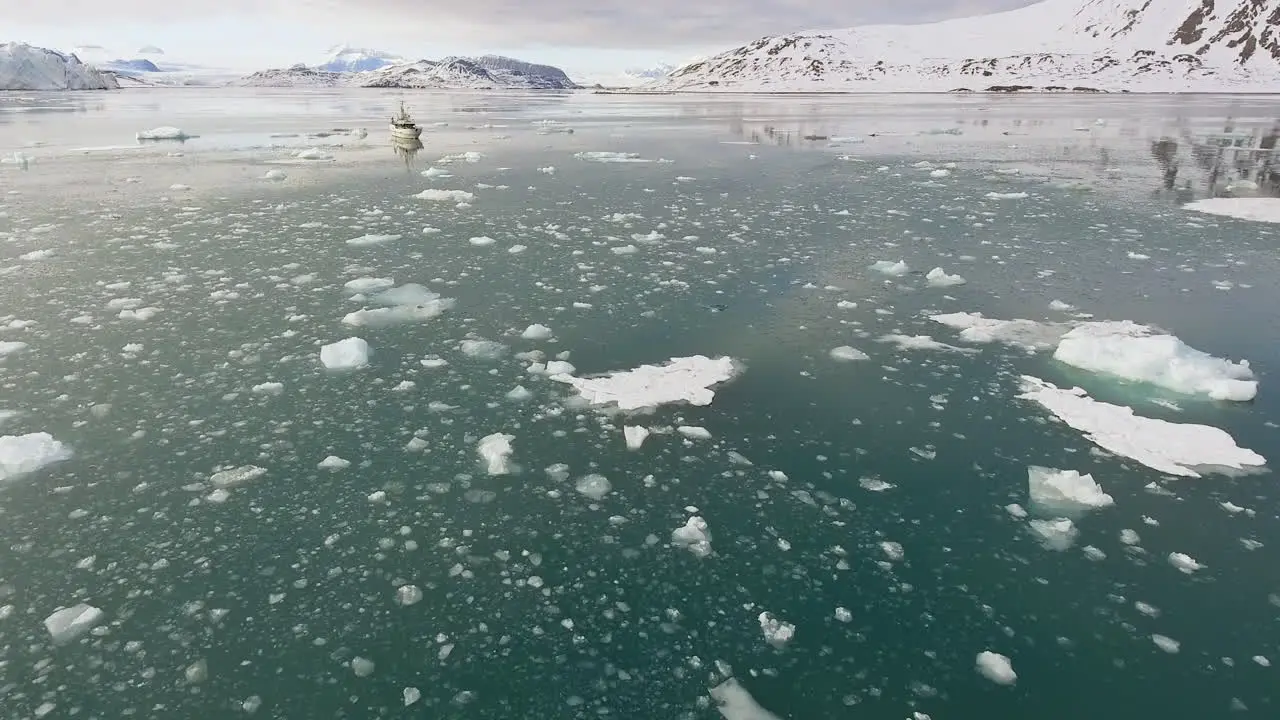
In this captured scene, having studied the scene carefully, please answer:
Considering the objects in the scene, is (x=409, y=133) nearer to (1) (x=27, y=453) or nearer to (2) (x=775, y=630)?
(1) (x=27, y=453)

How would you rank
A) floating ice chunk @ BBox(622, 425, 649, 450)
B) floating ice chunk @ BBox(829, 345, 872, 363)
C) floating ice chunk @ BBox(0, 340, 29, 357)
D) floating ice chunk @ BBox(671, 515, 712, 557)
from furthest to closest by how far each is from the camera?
floating ice chunk @ BBox(829, 345, 872, 363)
floating ice chunk @ BBox(0, 340, 29, 357)
floating ice chunk @ BBox(622, 425, 649, 450)
floating ice chunk @ BBox(671, 515, 712, 557)

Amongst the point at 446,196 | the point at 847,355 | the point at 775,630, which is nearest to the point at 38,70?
the point at 446,196

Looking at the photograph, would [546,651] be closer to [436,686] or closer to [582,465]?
[436,686]

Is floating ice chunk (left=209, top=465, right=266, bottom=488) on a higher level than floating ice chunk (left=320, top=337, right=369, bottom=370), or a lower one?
lower

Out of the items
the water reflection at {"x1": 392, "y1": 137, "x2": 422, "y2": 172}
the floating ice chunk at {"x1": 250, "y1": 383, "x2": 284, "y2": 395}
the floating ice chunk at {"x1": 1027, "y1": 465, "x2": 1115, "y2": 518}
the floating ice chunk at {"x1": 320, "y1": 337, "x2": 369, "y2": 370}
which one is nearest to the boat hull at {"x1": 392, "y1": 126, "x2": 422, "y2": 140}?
the water reflection at {"x1": 392, "y1": 137, "x2": 422, "y2": 172}

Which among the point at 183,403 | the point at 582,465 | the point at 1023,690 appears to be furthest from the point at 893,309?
the point at 183,403

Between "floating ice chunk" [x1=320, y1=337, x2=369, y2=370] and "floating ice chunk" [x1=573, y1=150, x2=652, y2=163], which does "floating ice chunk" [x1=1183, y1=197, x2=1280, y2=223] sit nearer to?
"floating ice chunk" [x1=573, y1=150, x2=652, y2=163]

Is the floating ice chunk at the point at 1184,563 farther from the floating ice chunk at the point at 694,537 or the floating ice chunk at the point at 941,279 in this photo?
the floating ice chunk at the point at 941,279
